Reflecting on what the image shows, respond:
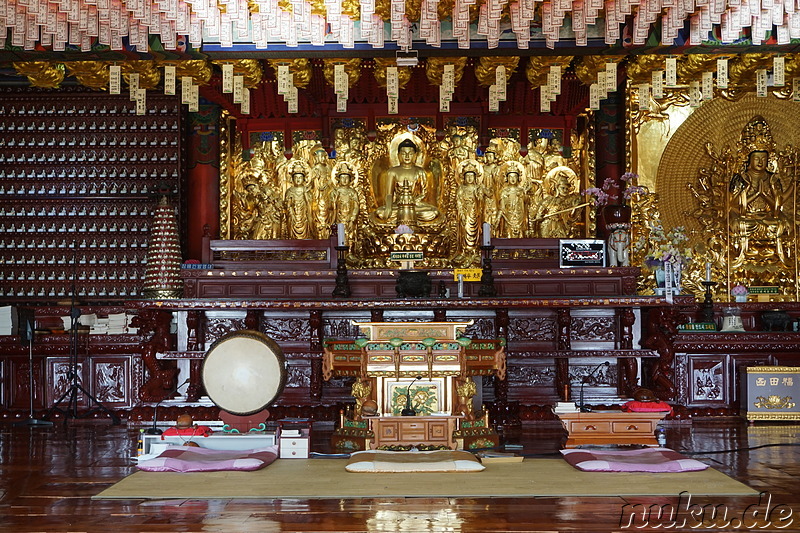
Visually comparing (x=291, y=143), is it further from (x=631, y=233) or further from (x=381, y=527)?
(x=381, y=527)

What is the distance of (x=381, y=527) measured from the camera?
396 centimetres

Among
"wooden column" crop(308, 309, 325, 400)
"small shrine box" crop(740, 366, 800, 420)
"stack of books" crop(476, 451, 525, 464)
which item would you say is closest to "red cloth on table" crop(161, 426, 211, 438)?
"stack of books" crop(476, 451, 525, 464)

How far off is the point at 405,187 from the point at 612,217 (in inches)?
90.2

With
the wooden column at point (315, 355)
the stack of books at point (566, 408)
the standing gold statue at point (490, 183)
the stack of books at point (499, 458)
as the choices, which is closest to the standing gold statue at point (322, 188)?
the standing gold statue at point (490, 183)

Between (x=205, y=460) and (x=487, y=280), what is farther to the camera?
(x=487, y=280)

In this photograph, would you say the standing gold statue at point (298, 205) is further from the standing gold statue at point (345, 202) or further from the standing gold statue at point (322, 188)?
the standing gold statue at point (345, 202)

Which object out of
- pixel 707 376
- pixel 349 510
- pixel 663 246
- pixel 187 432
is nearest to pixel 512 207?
pixel 663 246

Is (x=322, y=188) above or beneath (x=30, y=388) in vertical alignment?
above

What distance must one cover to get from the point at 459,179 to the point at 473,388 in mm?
4563

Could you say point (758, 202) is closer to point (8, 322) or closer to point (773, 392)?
point (773, 392)

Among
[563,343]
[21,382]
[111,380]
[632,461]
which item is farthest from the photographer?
[111,380]

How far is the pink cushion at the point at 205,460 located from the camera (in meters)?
5.42

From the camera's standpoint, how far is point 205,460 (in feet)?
18.4

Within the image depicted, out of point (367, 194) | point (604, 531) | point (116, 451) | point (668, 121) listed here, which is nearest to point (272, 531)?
point (604, 531)
